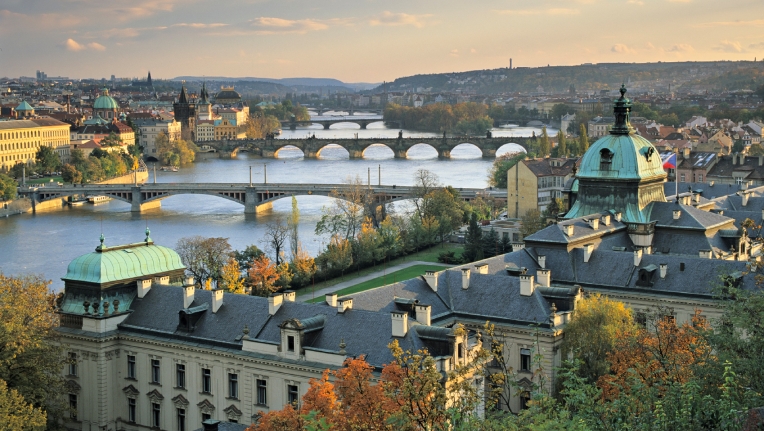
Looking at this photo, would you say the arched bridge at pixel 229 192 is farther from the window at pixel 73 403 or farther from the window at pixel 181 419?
the window at pixel 181 419

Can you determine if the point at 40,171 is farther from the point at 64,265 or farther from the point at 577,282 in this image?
the point at 577,282

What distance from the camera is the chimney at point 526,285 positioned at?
1209 inches

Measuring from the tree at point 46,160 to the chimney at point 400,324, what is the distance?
93.6 m

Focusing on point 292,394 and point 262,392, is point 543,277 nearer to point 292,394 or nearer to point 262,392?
point 292,394

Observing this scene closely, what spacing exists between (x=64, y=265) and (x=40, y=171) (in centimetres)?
5676

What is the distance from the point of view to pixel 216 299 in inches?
1178

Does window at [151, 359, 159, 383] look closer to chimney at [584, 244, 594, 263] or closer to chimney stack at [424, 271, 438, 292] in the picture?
chimney stack at [424, 271, 438, 292]

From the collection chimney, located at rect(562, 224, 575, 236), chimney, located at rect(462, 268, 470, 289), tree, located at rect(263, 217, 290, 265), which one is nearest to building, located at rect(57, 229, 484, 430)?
chimney, located at rect(462, 268, 470, 289)

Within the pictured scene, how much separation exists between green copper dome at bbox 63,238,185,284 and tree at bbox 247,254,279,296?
13.7 m

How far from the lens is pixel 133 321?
102 feet

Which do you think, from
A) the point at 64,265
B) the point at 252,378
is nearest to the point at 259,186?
the point at 64,265

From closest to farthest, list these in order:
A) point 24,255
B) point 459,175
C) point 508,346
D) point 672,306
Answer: point 508,346, point 672,306, point 24,255, point 459,175

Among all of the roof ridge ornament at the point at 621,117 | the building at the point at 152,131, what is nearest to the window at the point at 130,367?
the roof ridge ornament at the point at 621,117

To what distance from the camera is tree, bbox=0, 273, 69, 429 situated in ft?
88.3
